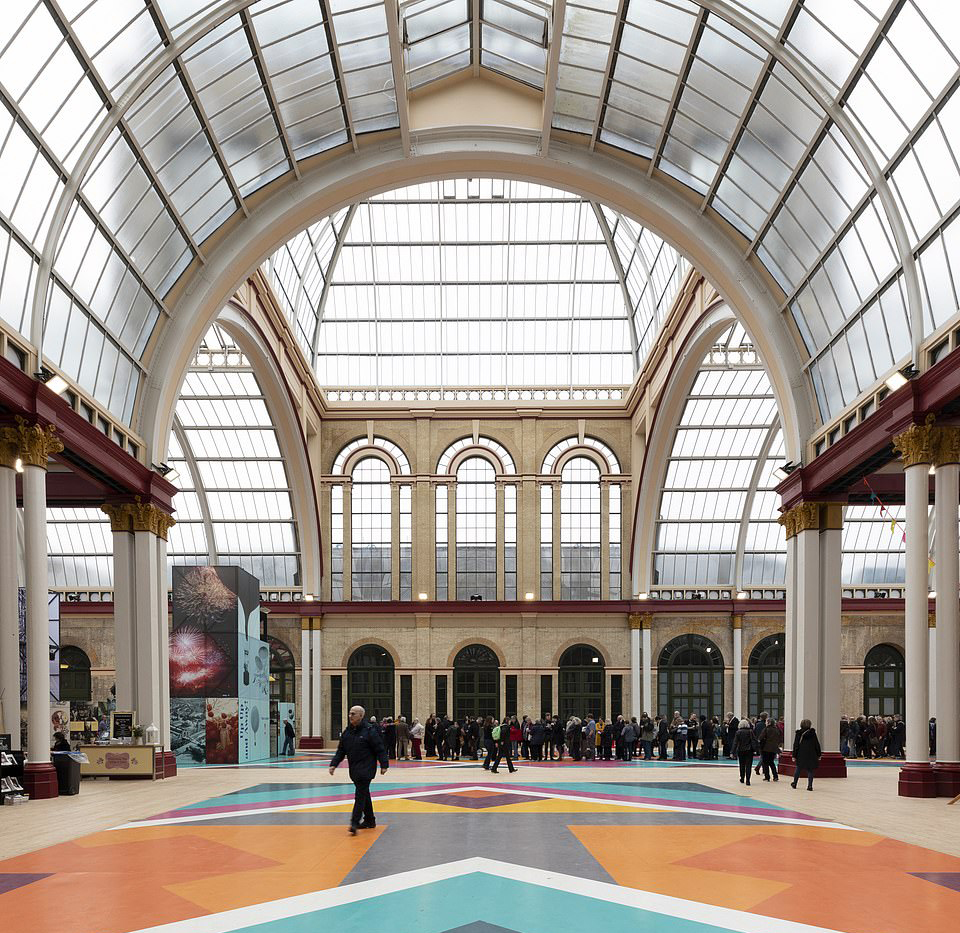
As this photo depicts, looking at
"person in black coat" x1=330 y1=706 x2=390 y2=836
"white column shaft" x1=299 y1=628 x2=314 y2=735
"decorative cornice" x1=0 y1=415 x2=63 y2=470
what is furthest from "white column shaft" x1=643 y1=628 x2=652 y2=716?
"person in black coat" x1=330 y1=706 x2=390 y2=836

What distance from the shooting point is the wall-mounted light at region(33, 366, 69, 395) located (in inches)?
830

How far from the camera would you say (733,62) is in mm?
24188

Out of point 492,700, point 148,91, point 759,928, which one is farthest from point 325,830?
point 492,700

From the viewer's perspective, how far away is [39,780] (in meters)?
21.0

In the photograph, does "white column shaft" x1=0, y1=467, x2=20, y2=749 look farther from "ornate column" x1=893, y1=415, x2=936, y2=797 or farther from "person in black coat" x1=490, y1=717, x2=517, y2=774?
"ornate column" x1=893, y1=415, x2=936, y2=797

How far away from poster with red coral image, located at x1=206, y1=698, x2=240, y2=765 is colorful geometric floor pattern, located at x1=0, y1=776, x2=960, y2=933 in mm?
17250

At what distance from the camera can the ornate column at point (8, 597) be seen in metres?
20.1

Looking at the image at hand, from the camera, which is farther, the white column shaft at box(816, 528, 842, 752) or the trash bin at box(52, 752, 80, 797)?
the white column shaft at box(816, 528, 842, 752)

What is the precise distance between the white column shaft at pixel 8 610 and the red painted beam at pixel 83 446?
4.68ft

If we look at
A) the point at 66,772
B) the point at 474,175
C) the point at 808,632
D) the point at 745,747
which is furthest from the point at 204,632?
the point at 808,632

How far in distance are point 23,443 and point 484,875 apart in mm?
13919

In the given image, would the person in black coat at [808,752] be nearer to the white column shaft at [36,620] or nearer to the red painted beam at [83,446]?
the white column shaft at [36,620]

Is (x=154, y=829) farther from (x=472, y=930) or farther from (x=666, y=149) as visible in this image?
(x=666, y=149)

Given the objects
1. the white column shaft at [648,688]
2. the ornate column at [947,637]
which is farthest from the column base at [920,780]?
the white column shaft at [648,688]
